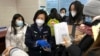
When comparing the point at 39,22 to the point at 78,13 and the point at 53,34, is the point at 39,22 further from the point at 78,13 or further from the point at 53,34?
the point at 78,13

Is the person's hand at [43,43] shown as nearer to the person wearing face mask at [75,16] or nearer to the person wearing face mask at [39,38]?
the person wearing face mask at [39,38]

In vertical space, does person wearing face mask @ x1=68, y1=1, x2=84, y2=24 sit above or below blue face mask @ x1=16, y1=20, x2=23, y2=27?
above

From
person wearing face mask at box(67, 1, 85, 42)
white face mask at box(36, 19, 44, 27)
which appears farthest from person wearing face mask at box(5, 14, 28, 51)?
person wearing face mask at box(67, 1, 85, 42)

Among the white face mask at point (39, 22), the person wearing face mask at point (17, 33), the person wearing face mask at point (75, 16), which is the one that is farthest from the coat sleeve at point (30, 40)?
the person wearing face mask at point (17, 33)

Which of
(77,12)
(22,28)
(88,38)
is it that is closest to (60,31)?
(77,12)

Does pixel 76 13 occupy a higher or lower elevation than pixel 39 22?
higher

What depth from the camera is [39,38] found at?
11.5 feet

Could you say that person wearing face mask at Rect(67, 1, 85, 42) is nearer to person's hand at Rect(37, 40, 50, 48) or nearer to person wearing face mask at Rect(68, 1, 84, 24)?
person wearing face mask at Rect(68, 1, 84, 24)

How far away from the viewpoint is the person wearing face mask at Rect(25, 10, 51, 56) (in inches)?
135

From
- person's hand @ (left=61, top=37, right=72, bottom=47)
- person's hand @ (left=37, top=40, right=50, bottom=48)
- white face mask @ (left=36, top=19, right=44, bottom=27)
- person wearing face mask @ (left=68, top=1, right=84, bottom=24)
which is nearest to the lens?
person's hand @ (left=61, top=37, right=72, bottom=47)

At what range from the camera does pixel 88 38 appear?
186 centimetres

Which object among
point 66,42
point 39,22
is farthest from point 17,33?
point 66,42

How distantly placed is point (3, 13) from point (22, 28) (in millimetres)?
2309

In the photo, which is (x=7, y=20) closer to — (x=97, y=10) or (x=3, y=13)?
(x=3, y=13)
